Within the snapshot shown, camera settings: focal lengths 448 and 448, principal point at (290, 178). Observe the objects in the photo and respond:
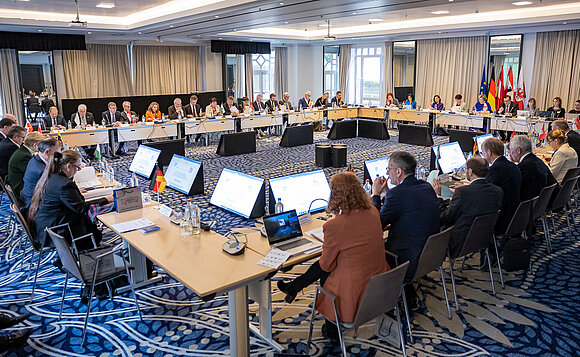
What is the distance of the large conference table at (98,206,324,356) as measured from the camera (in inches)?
111

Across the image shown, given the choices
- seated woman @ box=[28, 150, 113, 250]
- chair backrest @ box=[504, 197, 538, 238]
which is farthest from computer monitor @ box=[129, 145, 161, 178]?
chair backrest @ box=[504, 197, 538, 238]

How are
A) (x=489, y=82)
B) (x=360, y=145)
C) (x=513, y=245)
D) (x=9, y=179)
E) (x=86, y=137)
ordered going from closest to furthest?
1. (x=513, y=245)
2. (x=9, y=179)
3. (x=86, y=137)
4. (x=360, y=145)
5. (x=489, y=82)

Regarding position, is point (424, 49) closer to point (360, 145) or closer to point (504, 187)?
point (360, 145)

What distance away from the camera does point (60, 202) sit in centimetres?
406

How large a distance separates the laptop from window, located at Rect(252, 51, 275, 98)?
603 inches

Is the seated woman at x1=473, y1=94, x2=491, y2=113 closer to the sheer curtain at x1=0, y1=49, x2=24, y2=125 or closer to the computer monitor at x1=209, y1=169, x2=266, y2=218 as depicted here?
the computer monitor at x1=209, y1=169, x2=266, y2=218

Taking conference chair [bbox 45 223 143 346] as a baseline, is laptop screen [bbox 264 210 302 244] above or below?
above

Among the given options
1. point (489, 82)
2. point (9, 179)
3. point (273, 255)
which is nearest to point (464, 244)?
point (273, 255)

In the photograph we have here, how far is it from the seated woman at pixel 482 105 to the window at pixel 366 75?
467 centimetres

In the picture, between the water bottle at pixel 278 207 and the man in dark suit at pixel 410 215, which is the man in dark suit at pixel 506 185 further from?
the water bottle at pixel 278 207

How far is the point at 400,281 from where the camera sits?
9.48 ft

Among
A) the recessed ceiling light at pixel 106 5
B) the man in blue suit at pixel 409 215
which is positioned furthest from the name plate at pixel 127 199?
the recessed ceiling light at pixel 106 5

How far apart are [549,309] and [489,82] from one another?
12.0 m

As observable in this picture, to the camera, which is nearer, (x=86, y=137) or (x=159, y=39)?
(x=86, y=137)
